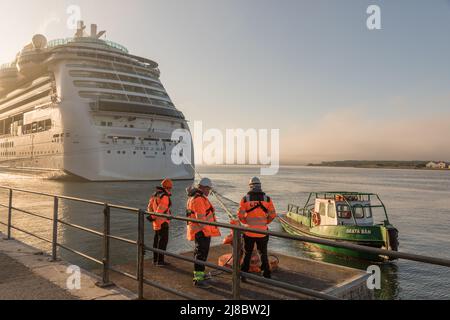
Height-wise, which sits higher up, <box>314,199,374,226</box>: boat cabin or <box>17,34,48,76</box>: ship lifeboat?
<box>17,34,48,76</box>: ship lifeboat

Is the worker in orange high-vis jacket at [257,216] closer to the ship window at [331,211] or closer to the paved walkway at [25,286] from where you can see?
the paved walkway at [25,286]

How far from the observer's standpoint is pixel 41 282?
15.7 ft

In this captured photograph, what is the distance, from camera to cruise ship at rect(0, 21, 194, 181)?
129ft

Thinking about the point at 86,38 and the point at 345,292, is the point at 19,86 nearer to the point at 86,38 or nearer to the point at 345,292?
the point at 86,38

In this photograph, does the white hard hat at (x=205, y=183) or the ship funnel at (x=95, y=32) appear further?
the ship funnel at (x=95, y=32)

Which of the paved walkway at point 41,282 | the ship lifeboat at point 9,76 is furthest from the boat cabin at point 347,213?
the ship lifeboat at point 9,76

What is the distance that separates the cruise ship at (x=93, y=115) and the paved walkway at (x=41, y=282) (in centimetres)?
2871

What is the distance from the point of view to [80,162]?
39.3 metres

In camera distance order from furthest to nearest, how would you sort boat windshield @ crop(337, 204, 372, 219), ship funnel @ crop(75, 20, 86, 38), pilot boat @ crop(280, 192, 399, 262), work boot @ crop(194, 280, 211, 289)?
ship funnel @ crop(75, 20, 86, 38), boat windshield @ crop(337, 204, 372, 219), pilot boat @ crop(280, 192, 399, 262), work boot @ crop(194, 280, 211, 289)

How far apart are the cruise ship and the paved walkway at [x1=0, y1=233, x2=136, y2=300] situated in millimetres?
28715

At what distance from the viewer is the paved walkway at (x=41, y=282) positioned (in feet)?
14.1

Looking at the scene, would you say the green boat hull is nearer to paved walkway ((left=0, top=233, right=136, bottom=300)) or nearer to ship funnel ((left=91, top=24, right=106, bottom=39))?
paved walkway ((left=0, top=233, right=136, bottom=300))

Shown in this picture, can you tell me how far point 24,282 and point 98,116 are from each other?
123ft

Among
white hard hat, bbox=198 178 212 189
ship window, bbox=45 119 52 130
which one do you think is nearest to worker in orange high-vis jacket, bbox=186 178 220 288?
white hard hat, bbox=198 178 212 189
